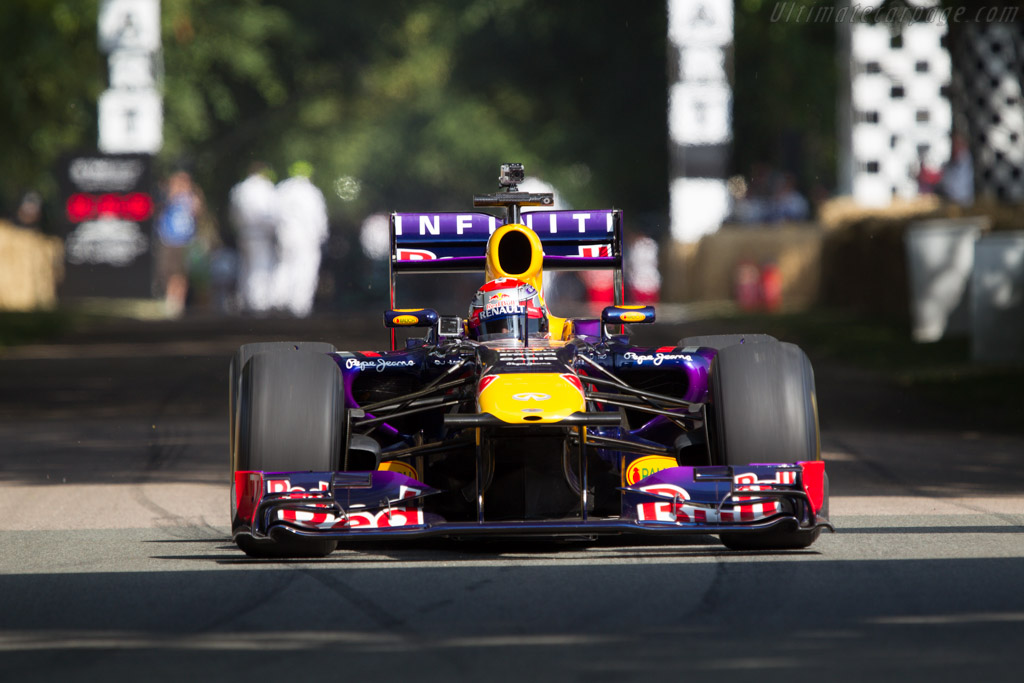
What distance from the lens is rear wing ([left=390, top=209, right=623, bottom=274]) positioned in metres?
10.3

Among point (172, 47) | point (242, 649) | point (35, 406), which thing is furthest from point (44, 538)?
point (172, 47)

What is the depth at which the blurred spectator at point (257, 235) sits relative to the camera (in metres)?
27.9

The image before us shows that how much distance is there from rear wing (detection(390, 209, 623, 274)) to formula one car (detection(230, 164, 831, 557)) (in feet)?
4.04

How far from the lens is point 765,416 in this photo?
7.91 metres

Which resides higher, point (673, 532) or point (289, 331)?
point (289, 331)

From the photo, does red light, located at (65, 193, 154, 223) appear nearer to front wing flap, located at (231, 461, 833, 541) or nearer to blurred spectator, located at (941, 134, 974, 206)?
blurred spectator, located at (941, 134, 974, 206)

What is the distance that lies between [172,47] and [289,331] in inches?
944

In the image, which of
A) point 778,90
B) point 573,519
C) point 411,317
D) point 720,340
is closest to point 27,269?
point 778,90

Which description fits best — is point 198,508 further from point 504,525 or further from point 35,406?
point 35,406

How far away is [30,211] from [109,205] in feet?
14.6

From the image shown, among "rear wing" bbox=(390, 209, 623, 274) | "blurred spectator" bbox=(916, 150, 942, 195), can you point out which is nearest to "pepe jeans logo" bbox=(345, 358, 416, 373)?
"rear wing" bbox=(390, 209, 623, 274)

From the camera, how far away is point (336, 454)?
314 inches

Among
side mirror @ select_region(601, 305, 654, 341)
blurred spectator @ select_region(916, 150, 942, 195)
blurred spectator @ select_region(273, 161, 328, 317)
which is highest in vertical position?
blurred spectator @ select_region(916, 150, 942, 195)

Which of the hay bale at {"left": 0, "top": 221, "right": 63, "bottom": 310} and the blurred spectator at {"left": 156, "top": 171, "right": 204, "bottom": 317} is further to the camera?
the blurred spectator at {"left": 156, "top": 171, "right": 204, "bottom": 317}
